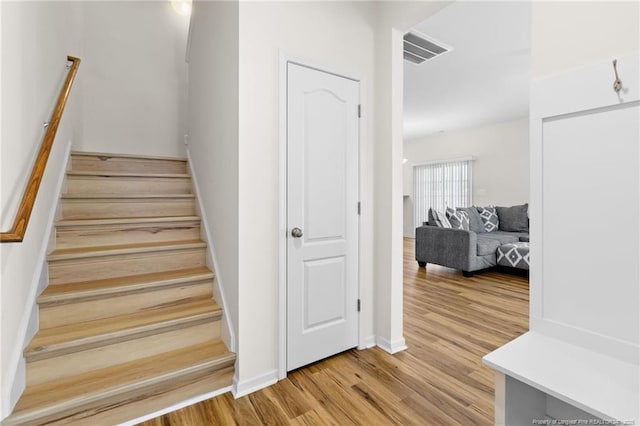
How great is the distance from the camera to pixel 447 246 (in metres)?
4.50

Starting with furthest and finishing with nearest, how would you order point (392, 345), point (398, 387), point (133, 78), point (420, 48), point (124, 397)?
1. point (133, 78)
2. point (420, 48)
3. point (392, 345)
4. point (398, 387)
5. point (124, 397)

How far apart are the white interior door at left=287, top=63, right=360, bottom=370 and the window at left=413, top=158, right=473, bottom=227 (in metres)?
5.97

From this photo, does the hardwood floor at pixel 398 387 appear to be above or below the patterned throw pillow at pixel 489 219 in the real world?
below

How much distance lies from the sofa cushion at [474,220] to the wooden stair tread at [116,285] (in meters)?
4.56

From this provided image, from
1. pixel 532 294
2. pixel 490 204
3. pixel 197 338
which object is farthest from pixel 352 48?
pixel 490 204

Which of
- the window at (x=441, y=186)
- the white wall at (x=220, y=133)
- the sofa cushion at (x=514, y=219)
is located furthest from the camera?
the window at (x=441, y=186)

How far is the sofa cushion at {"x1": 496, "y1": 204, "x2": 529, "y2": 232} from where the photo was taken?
5504 millimetres

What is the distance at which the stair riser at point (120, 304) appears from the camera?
5.69 ft

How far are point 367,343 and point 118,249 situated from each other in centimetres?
189

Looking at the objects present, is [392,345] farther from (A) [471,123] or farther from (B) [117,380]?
(A) [471,123]

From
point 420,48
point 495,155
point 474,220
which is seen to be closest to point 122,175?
point 420,48

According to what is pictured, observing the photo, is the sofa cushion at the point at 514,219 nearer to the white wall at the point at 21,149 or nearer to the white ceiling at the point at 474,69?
the white ceiling at the point at 474,69

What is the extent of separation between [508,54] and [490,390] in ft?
11.3

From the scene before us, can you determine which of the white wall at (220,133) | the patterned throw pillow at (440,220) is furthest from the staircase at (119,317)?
the patterned throw pillow at (440,220)
